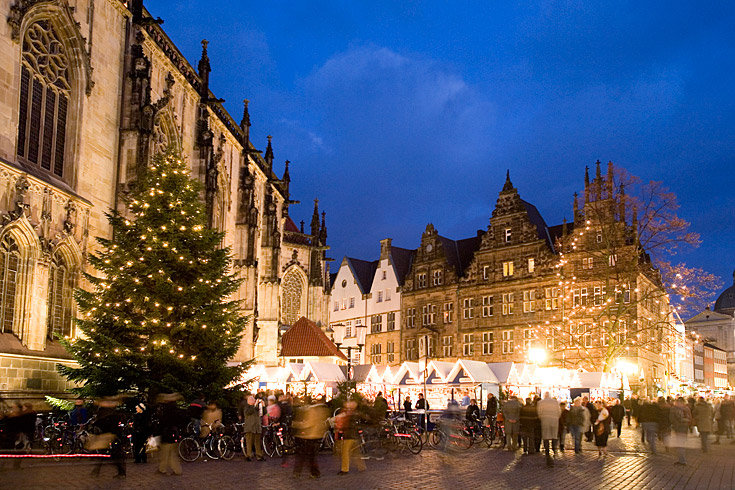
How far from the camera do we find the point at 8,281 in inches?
711

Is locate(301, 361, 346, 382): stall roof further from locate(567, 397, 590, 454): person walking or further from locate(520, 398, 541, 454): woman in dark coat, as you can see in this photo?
locate(567, 397, 590, 454): person walking

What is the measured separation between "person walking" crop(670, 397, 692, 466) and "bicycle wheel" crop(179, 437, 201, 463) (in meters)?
10.3

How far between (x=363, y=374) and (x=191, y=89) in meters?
14.2

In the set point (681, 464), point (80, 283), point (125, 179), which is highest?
point (125, 179)

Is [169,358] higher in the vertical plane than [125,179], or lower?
lower

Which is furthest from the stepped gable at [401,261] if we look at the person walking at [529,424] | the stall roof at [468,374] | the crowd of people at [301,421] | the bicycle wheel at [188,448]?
the bicycle wheel at [188,448]

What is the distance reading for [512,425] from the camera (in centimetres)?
2142

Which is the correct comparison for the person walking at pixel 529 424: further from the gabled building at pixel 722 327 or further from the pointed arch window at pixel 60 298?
the gabled building at pixel 722 327

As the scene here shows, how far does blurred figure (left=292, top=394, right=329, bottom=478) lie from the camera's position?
13.2m

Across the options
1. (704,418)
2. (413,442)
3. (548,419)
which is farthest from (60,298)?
(704,418)

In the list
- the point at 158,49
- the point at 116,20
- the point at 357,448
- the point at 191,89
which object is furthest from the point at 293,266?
the point at 357,448

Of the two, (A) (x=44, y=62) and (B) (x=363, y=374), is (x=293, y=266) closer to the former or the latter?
(B) (x=363, y=374)

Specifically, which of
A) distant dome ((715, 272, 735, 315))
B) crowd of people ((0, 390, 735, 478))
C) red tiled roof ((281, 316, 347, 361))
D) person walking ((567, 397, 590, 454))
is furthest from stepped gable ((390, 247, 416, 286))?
distant dome ((715, 272, 735, 315))

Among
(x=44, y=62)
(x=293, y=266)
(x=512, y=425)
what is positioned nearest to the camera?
(x=44, y=62)
